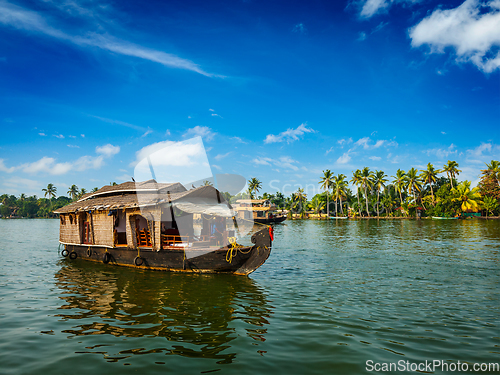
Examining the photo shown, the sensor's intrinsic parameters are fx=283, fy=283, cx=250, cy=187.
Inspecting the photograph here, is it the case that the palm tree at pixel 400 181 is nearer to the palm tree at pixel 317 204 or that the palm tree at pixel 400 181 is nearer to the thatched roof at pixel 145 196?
the palm tree at pixel 317 204

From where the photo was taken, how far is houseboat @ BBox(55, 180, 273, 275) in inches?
491

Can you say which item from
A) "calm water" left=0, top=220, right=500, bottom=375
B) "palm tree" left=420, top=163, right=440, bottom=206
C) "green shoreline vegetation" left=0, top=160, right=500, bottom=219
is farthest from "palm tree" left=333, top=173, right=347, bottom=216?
"calm water" left=0, top=220, right=500, bottom=375

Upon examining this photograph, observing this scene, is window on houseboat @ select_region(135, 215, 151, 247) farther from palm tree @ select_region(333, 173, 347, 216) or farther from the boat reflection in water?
palm tree @ select_region(333, 173, 347, 216)

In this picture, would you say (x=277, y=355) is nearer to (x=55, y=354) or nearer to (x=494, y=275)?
(x=55, y=354)

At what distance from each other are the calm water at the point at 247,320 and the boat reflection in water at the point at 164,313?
4cm

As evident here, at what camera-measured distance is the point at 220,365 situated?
213 inches

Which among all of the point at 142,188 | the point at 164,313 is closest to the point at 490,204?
the point at 142,188

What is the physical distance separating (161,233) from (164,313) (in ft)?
19.2

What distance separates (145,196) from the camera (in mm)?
14398

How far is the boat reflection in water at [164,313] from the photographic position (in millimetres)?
6207

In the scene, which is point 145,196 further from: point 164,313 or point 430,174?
point 430,174

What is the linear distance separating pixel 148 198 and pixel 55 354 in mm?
8613

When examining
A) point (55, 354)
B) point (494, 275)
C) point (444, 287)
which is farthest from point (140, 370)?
point (494, 275)

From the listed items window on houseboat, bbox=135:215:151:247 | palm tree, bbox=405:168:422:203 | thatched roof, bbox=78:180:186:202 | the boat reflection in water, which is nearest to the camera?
the boat reflection in water
